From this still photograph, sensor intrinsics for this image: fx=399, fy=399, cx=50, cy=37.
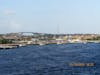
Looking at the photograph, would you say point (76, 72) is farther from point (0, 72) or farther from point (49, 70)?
point (0, 72)

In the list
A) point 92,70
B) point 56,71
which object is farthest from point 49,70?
point 92,70

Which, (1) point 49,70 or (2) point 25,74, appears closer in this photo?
(2) point 25,74

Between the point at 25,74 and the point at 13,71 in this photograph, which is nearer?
the point at 25,74

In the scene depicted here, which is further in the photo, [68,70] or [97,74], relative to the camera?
[68,70]

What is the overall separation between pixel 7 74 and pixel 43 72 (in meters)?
3.31

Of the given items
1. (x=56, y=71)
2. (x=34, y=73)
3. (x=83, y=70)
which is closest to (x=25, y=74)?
(x=34, y=73)

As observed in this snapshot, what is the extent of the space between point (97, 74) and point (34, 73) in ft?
18.8

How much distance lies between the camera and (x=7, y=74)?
120 feet

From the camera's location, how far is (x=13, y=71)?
38906mm

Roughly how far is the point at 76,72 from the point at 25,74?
4.67m

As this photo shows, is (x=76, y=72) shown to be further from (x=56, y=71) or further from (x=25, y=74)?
(x=25, y=74)

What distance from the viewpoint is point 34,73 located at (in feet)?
119

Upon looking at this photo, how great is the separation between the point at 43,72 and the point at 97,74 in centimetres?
507

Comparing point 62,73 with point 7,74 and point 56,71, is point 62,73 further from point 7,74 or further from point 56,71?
point 7,74
